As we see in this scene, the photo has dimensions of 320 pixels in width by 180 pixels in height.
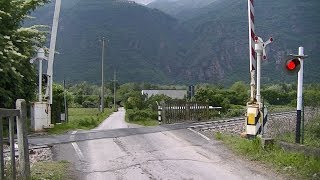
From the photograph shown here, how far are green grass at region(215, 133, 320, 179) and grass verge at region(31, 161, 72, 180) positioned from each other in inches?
169

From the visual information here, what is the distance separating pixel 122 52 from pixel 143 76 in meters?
24.7

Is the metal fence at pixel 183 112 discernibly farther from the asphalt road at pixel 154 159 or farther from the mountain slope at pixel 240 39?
the mountain slope at pixel 240 39

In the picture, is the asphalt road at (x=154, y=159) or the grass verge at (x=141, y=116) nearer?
the asphalt road at (x=154, y=159)

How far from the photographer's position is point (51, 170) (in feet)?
29.7

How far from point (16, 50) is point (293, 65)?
1130 cm

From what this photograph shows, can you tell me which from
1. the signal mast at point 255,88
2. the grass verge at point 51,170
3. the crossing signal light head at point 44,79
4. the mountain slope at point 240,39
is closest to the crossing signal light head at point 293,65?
the signal mast at point 255,88

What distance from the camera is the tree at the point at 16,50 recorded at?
16.9 meters

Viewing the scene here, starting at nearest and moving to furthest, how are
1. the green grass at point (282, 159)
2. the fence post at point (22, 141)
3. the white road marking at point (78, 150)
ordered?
the fence post at point (22, 141), the green grass at point (282, 159), the white road marking at point (78, 150)

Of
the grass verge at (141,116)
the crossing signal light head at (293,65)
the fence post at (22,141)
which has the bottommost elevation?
the grass verge at (141,116)

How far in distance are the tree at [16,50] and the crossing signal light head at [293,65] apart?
1024cm

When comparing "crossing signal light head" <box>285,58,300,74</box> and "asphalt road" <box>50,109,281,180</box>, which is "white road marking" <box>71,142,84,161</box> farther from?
"crossing signal light head" <box>285,58,300,74</box>

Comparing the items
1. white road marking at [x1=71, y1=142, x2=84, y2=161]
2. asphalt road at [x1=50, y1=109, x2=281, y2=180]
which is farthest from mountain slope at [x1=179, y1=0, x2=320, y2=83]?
white road marking at [x1=71, y1=142, x2=84, y2=161]

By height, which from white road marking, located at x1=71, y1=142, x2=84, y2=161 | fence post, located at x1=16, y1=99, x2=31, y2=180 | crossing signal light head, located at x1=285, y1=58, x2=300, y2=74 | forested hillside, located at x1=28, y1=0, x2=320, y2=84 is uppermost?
forested hillside, located at x1=28, y1=0, x2=320, y2=84

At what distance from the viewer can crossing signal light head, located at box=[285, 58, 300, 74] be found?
11008 millimetres
